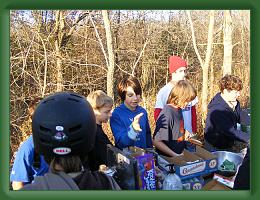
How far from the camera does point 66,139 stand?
1482mm

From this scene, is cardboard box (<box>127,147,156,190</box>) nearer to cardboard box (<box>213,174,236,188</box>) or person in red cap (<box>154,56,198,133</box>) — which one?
cardboard box (<box>213,174,236,188</box>)

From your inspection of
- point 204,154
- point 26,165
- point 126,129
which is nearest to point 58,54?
point 126,129

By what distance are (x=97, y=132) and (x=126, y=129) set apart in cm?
37

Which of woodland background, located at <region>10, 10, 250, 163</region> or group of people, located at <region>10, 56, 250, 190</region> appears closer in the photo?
group of people, located at <region>10, 56, 250, 190</region>

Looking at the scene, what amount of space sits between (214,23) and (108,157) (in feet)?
10.1

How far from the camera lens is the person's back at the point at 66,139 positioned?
148cm

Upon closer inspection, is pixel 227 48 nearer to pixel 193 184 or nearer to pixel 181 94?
pixel 181 94

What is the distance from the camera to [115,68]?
4664 mm

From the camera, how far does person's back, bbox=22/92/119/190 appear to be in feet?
4.86

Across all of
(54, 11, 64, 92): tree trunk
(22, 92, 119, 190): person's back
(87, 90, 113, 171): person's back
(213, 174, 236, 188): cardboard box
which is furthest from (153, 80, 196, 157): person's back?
(54, 11, 64, 92): tree trunk

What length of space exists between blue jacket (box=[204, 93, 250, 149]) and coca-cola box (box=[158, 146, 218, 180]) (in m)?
0.70

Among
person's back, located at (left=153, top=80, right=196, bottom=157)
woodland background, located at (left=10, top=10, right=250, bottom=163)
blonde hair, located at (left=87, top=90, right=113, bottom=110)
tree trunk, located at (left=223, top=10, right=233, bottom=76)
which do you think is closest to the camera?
blonde hair, located at (left=87, top=90, right=113, bottom=110)
